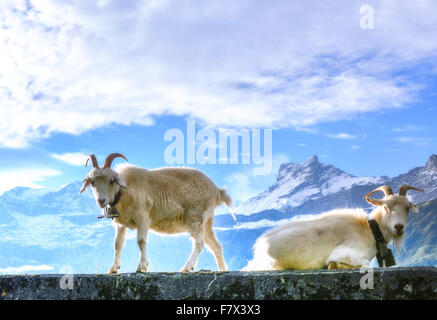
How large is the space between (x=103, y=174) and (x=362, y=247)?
461 cm

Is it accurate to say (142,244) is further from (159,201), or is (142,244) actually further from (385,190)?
(385,190)

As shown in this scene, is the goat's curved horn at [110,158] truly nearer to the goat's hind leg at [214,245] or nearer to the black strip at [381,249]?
the goat's hind leg at [214,245]

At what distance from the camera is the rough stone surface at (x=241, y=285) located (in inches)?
188

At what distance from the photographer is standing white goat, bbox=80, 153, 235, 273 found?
907 cm

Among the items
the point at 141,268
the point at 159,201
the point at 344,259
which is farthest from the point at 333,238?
the point at 159,201

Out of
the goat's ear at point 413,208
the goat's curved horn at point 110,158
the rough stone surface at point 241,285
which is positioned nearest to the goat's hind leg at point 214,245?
the goat's curved horn at point 110,158

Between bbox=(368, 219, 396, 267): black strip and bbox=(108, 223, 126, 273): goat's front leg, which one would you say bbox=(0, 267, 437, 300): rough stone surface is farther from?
bbox=(368, 219, 396, 267): black strip

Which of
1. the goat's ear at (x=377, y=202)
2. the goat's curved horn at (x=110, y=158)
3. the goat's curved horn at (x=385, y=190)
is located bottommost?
the goat's ear at (x=377, y=202)

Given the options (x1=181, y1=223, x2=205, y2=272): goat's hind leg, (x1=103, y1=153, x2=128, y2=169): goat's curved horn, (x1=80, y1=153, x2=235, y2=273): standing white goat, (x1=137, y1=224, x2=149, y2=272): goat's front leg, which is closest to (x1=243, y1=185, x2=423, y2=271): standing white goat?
(x1=181, y1=223, x2=205, y2=272): goat's hind leg

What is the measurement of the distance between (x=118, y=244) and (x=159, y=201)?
1229mm

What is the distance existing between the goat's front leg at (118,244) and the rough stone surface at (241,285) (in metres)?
3.51

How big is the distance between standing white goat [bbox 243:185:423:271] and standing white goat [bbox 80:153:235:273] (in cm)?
202

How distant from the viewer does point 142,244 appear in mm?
9055
